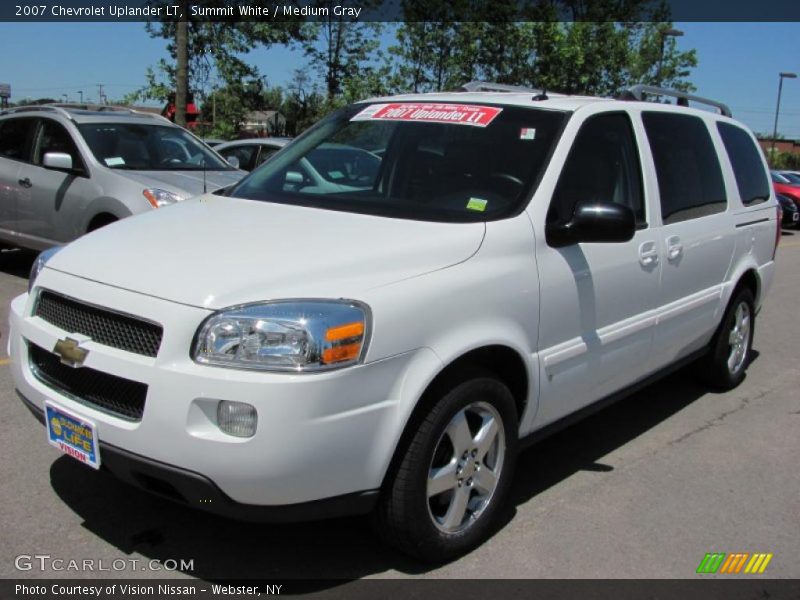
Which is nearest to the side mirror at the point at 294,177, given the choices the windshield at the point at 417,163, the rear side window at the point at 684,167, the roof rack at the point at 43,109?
the windshield at the point at 417,163

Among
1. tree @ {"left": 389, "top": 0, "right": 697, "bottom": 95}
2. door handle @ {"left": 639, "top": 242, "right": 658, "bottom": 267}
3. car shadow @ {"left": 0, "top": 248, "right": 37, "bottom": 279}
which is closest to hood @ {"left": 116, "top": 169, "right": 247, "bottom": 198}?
car shadow @ {"left": 0, "top": 248, "right": 37, "bottom": 279}

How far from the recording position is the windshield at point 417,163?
3.51 m

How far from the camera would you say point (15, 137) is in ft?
27.3

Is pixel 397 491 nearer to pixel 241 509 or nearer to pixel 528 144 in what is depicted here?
pixel 241 509

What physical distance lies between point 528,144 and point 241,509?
2.09 m

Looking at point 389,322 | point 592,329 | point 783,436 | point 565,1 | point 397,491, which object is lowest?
point 783,436

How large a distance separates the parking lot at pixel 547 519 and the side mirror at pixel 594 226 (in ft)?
4.13

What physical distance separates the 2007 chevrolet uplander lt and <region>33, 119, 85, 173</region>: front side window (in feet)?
13.7

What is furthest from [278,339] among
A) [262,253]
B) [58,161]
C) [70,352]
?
[58,161]

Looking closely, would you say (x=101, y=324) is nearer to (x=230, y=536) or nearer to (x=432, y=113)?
(x=230, y=536)

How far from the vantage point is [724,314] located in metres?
5.29

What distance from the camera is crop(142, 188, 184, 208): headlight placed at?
6.83 metres

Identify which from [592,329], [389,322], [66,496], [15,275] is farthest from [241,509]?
[15,275]

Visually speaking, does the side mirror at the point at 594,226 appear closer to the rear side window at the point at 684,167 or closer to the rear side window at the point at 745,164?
the rear side window at the point at 684,167
